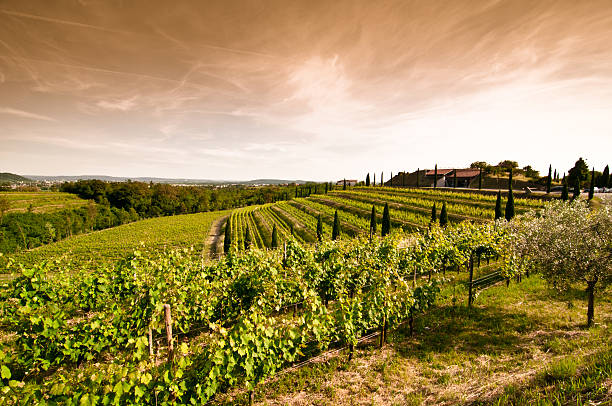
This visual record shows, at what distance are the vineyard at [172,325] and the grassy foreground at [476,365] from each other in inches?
29.5

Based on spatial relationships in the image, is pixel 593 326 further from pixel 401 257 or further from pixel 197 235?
pixel 197 235

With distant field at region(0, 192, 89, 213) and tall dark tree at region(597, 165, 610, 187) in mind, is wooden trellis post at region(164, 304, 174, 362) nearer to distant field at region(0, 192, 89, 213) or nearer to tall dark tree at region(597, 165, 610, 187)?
tall dark tree at region(597, 165, 610, 187)

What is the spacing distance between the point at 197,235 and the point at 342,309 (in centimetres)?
5544

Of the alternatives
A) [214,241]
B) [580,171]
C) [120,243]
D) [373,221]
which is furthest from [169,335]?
[580,171]

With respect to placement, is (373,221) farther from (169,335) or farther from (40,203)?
(40,203)

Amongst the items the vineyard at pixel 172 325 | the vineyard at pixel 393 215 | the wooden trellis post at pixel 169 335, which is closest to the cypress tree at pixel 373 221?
the vineyard at pixel 393 215

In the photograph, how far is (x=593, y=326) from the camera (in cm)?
809

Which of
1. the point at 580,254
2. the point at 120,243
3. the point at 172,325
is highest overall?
the point at 580,254

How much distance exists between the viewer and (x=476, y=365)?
22.1 feet

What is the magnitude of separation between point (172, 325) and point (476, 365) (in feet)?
31.0

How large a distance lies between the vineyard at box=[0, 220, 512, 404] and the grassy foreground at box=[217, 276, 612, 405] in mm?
750

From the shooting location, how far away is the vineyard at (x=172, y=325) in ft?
15.5

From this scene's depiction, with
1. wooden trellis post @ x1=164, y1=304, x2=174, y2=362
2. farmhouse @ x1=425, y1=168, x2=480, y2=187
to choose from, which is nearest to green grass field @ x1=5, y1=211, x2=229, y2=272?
wooden trellis post @ x1=164, y1=304, x2=174, y2=362

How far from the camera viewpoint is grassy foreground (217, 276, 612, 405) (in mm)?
4738
